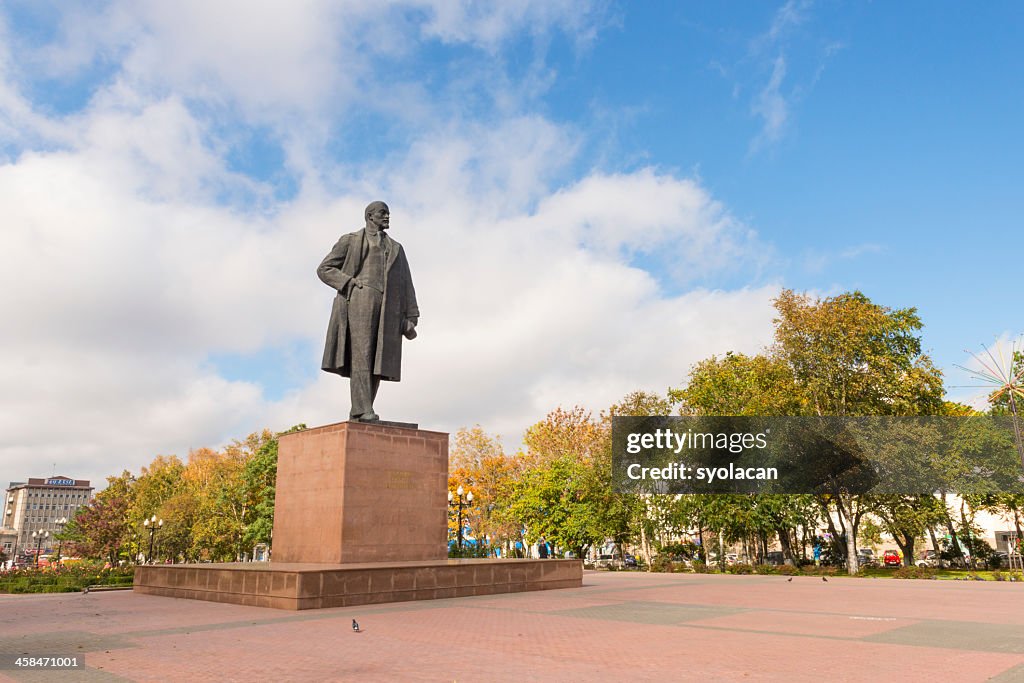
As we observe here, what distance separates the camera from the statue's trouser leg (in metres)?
16.1

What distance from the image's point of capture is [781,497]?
35938 millimetres

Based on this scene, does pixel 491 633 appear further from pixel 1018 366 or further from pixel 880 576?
pixel 1018 366

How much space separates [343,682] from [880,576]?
109 ft

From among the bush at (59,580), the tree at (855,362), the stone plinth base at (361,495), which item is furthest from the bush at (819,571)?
the bush at (59,580)

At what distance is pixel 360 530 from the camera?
14656 mm

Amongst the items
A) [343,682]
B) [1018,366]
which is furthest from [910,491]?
[343,682]

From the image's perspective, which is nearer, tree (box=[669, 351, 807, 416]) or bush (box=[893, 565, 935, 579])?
bush (box=[893, 565, 935, 579])

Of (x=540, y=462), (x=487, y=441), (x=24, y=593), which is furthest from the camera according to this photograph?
(x=487, y=441)

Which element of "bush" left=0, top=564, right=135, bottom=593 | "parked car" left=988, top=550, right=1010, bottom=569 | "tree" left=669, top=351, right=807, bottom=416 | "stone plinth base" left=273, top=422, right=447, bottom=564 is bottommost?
"parked car" left=988, top=550, right=1010, bottom=569

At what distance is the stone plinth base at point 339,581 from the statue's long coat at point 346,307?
14.4ft

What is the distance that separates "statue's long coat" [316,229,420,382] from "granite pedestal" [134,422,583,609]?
1.58 metres

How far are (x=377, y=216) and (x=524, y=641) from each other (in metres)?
11.1

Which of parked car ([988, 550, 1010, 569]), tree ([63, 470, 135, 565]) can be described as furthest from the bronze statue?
tree ([63, 470, 135, 565])
